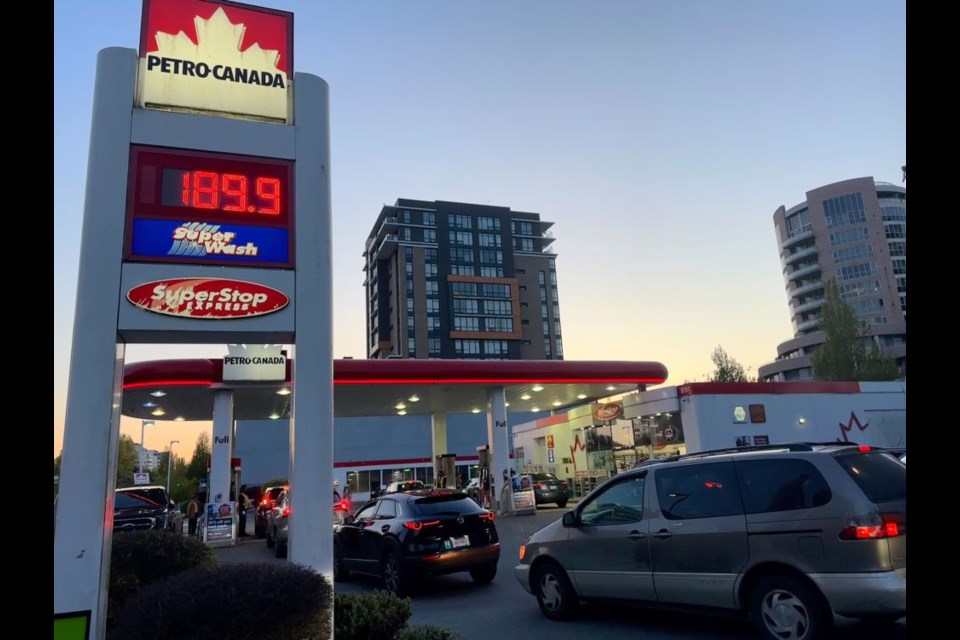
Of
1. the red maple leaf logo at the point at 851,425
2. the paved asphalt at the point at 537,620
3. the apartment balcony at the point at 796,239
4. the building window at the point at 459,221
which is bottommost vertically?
the paved asphalt at the point at 537,620

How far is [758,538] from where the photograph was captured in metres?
6.29

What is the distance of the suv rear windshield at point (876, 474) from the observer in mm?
5945

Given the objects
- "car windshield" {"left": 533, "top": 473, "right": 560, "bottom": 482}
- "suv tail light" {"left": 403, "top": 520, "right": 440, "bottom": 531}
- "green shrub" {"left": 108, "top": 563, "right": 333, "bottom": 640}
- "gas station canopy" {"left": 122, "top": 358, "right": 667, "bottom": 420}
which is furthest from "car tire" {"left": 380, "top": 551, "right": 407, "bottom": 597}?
"car windshield" {"left": 533, "top": 473, "right": 560, "bottom": 482}

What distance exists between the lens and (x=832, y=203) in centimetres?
9344

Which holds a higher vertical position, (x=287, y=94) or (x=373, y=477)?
(x=287, y=94)

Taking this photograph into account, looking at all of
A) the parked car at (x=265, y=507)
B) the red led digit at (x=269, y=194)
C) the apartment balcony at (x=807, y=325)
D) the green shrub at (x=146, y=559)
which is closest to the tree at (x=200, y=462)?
the parked car at (x=265, y=507)

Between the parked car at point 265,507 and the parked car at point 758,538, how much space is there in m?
15.2

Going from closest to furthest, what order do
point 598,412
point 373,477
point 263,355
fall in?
point 263,355 → point 598,412 → point 373,477

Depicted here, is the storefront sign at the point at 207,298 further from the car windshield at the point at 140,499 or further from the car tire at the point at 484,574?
the car windshield at the point at 140,499

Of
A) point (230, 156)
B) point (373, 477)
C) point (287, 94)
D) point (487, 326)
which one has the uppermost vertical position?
point (487, 326)
